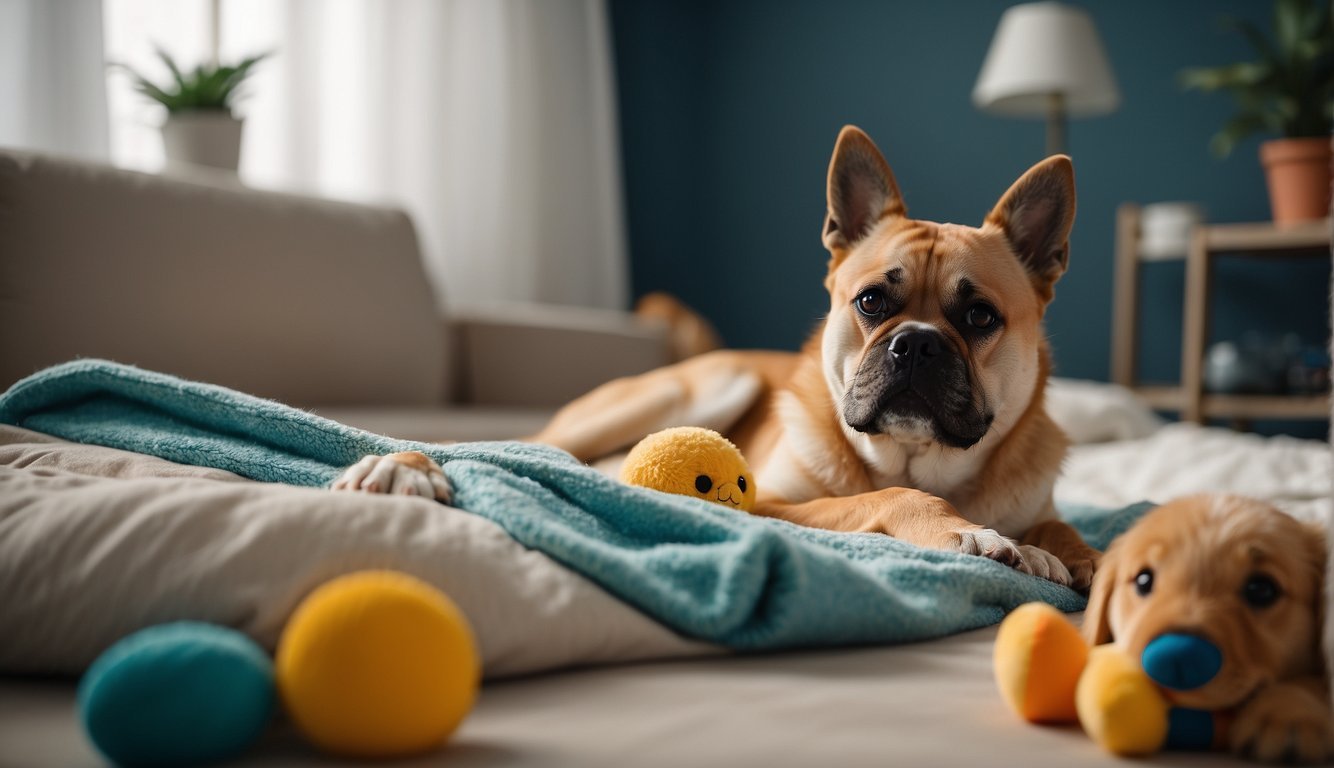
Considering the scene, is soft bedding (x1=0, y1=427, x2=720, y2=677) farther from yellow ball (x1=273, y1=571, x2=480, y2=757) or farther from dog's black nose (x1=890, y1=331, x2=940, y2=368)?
dog's black nose (x1=890, y1=331, x2=940, y2=368)

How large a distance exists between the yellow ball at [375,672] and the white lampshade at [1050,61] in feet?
12.6

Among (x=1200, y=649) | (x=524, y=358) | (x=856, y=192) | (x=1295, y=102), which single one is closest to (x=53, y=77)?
(x=524, y=358)

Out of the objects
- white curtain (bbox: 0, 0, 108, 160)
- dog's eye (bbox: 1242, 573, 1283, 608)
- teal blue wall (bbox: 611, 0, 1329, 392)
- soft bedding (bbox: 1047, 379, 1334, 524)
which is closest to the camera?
dog's eye (bbox: 1242, 573, 1283, 608)

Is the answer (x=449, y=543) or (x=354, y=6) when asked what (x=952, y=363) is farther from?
(x=354, y=6)

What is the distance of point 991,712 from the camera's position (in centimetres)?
74

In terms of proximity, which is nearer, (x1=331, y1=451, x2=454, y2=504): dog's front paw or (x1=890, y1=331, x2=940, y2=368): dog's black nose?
(x1=331, y1=451, x2=454, y2=504): dog's front paw

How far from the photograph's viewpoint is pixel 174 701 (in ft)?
1.92

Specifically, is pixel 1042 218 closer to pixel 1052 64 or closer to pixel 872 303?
pixel 872 303

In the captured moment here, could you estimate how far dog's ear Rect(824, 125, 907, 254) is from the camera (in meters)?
1.60

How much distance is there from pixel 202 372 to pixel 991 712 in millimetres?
2161

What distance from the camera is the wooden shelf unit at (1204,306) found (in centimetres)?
370

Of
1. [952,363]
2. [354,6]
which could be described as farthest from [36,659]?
[354,6]

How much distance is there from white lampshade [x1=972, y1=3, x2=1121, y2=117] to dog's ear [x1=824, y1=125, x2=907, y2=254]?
262cm

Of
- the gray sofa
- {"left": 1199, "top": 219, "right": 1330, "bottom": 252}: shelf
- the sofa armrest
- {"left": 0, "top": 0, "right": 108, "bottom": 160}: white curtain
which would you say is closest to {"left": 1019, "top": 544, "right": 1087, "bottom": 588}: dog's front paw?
the gray sofa
